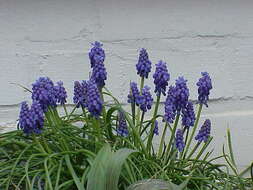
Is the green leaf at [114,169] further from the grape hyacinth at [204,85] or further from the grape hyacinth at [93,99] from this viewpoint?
the grape hyacinth at [204,85]

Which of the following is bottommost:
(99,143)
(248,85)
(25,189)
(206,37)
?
(25,189)

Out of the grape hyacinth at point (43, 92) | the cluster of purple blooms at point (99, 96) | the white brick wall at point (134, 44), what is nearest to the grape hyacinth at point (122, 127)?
the cluster of purple blooms at point (99, 96)

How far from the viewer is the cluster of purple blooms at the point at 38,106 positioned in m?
1.83

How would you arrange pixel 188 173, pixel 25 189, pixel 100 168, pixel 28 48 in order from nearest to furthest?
pixel 100 168 < pixel 25 189 < pixel 188 173 < pixel 28 48

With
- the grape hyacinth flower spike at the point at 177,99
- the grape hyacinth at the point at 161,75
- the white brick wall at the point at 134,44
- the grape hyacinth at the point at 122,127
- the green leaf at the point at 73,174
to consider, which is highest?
the white brick wall at the point at 134,44

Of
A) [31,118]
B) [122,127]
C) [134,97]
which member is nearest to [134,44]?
[134,97]

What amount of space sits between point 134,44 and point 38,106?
0.74 m

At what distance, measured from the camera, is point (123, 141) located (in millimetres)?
2055

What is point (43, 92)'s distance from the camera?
6.25 ft

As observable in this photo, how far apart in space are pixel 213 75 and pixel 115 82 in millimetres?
376

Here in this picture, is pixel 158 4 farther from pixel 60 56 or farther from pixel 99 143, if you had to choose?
pixel 99 143

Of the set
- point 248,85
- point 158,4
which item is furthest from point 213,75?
point 158,4

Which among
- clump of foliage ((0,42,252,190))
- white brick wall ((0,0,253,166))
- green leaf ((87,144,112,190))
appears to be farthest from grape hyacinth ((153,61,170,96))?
white brick wall ((0,0,253,166))

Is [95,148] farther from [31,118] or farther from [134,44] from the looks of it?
[134,44]
